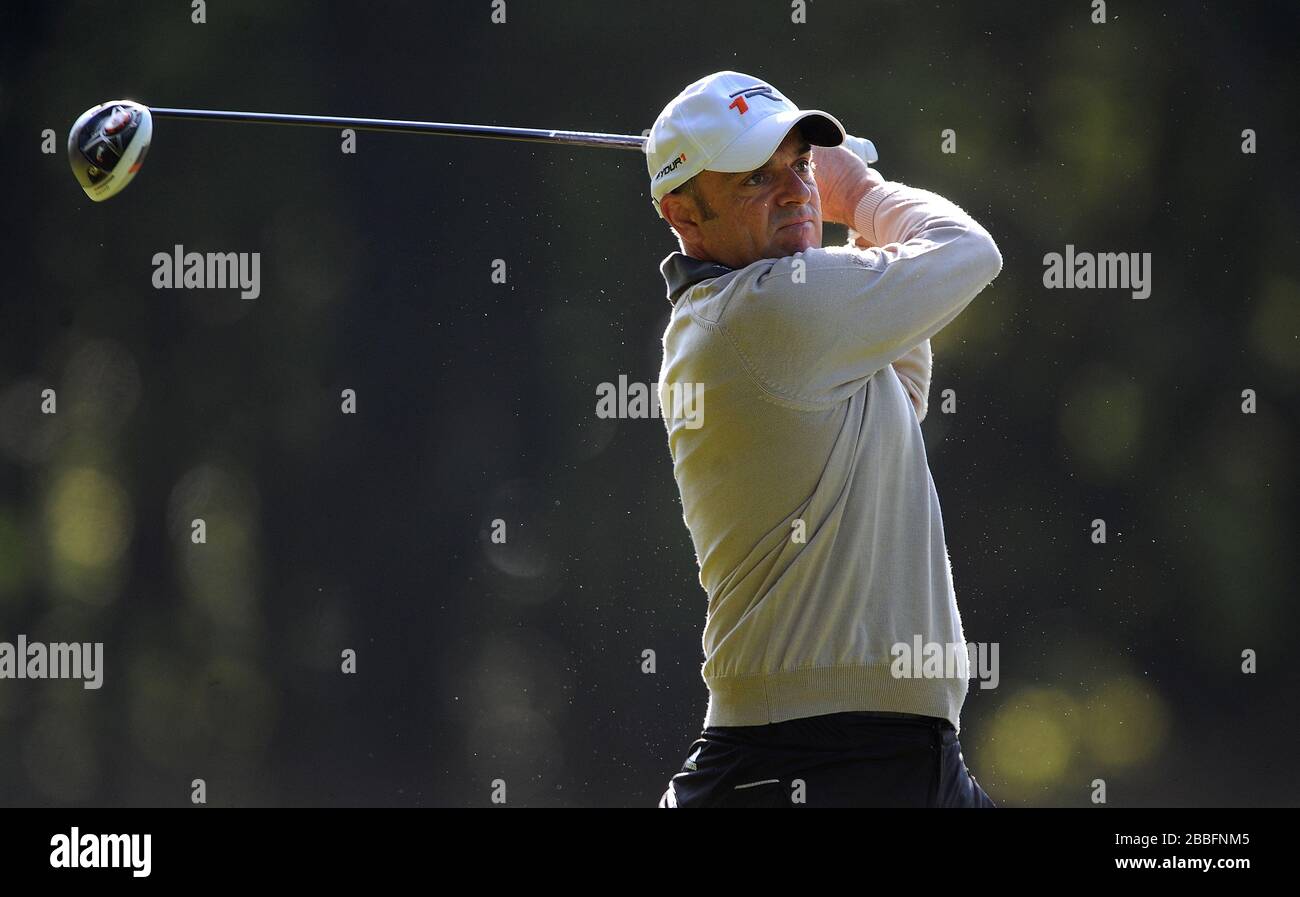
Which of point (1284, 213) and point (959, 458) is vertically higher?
point (1284, 213)

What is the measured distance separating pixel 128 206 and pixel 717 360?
2556 millimetres

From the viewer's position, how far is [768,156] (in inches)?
81.1

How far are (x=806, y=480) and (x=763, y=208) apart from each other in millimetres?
411

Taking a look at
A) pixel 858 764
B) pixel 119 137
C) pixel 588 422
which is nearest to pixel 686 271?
pixel 858 764

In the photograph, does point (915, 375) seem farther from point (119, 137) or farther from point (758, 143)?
point (119, 137)

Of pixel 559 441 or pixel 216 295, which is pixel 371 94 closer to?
pixel 216 295

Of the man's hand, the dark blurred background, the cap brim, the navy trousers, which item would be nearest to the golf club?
the man's hand

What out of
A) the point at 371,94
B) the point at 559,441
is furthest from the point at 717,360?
the point at 371,94

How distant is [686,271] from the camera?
2.14 meters

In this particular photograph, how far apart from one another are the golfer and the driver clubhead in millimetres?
1090

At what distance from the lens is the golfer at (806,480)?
6.31 ft

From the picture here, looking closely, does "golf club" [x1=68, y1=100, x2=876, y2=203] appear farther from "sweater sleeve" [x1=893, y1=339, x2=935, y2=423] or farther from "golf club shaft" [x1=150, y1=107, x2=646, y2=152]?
"sweater sleeve" [x1=893, y1=339, x2=935, y2=423]

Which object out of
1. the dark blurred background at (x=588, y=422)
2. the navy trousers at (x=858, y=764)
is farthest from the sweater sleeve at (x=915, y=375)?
the dark blurred background at (x=588, y=422)

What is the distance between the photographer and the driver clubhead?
2643 mm
